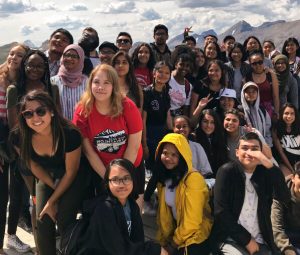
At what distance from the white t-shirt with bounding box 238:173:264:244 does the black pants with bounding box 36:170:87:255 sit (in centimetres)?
181

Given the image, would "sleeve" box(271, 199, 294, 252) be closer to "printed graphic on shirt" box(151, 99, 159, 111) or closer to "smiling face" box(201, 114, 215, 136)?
"smiling face" box(201, 114, 215, 136)

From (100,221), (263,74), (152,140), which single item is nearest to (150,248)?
(100,221)

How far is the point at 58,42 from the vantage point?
5676 mm

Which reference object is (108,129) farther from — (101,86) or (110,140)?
(101,86)

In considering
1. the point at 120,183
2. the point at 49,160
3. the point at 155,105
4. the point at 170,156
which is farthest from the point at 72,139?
the point at 155,105

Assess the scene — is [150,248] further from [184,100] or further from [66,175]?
[184,100]

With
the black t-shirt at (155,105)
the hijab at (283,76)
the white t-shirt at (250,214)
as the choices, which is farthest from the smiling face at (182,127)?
the hijab at (283,76)

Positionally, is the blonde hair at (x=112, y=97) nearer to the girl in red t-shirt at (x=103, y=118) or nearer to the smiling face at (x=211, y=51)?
the girl in red t-shirt at (x=103, y=118)

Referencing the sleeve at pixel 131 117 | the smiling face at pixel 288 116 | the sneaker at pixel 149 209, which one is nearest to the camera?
the sleeve at pixel 131 117

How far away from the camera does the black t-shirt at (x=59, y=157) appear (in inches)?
146

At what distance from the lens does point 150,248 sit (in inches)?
143

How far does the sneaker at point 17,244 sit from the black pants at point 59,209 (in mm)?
909

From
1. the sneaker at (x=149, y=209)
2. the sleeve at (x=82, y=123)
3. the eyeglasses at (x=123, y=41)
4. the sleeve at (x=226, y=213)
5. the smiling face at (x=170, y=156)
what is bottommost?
the sneaker at (x=149, y=209)

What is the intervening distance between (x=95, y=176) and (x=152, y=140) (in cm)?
194
